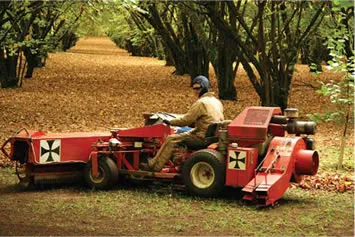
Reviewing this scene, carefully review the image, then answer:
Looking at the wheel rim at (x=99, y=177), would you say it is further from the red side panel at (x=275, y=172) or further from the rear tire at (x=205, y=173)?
the red side panel at (x=275, y=172)

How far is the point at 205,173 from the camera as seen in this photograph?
362 inches

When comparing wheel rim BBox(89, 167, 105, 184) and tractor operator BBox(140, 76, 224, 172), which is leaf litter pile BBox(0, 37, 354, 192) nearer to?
tractor operator BBox(140, 76, 224, 172)

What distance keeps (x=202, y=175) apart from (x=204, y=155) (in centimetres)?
28

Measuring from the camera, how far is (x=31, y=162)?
9742mm

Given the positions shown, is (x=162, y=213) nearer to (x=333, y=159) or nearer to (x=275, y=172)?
(x=275, y=172)

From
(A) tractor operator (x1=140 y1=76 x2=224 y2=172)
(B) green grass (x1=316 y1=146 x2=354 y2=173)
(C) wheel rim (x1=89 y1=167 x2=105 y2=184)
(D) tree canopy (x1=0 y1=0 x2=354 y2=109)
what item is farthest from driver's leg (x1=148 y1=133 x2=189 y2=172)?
(D) tree canopy (x1=0 y1=0 x2=354 y2=109)

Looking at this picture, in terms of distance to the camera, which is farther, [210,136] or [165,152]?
[165,152]

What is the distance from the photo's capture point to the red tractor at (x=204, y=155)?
8812 mm

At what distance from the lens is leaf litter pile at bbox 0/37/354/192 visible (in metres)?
16.2

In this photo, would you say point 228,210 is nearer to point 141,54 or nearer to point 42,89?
point 42,89

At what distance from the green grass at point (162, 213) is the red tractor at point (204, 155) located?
0.71 feet

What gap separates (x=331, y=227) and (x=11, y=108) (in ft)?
45.8

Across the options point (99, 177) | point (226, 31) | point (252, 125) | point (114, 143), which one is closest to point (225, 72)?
point (226, 31)

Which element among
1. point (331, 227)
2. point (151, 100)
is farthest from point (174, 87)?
point (331, 227)
